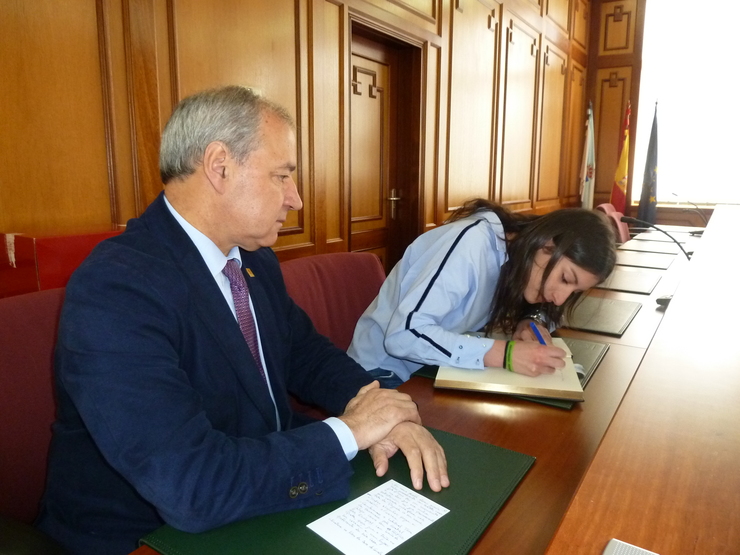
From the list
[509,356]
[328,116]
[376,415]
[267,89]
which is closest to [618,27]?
[328,116]

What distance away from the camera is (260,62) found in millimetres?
2947

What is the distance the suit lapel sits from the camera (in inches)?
38.6

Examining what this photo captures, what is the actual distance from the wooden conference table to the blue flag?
6240mm

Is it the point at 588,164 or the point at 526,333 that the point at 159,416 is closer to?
the point at 526,333

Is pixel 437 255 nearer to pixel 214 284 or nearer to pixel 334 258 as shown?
pixel 334 258

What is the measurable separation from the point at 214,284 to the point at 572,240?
966 millimetres

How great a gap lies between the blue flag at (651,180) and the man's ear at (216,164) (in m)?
7.20

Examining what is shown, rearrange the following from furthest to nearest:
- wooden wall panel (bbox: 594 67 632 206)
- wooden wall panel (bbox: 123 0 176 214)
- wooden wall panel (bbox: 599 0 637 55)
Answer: wooden wall panel (bbox: 594 67 632 206)
wooden wall panel (bbox: 599 0 637 55)
wooden wall panel (bbox: 123 0 176 214)

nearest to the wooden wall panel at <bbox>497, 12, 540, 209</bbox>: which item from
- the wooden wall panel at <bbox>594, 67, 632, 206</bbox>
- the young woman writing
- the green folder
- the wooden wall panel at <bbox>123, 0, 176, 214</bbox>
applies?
the wooden wall panel at <bbox>594, 67, 632, 206</bbox>

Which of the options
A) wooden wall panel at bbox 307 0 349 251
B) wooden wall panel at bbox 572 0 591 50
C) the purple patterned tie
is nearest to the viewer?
the purple patterned tie

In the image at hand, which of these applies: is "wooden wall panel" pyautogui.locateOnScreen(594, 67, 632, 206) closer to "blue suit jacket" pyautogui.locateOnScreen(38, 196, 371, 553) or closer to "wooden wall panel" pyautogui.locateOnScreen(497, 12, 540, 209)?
"wooden wall panel" pyautogui.locateOnScreen(497, 12, 540, 209)

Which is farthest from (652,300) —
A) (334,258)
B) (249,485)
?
(249,485)

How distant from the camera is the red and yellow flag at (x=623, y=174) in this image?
→ 7.44 metres

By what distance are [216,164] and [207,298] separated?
238 mm
